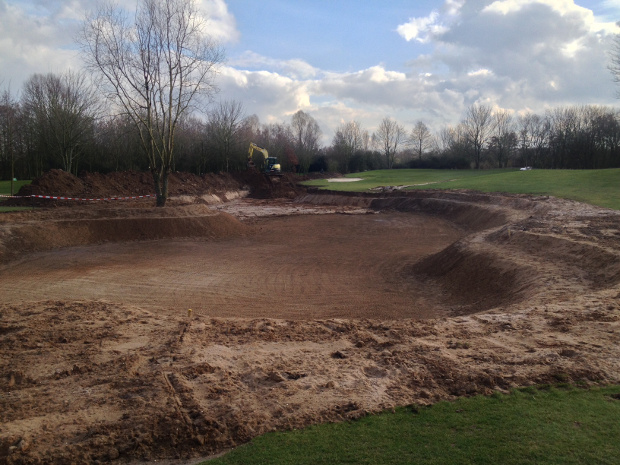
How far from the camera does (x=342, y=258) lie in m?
17.0

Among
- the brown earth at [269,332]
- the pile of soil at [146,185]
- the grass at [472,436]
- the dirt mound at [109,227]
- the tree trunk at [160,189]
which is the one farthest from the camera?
the pile of soil at [146,185]

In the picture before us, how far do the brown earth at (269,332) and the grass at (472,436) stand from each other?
0.93 ft

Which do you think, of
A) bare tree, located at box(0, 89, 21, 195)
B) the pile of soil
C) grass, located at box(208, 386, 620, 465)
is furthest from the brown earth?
bare tree, located at box(0, 89, 21, 195)

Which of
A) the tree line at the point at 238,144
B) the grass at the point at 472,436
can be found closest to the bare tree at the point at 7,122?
the tree line at the point at 238,144

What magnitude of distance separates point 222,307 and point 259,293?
63.0 inches

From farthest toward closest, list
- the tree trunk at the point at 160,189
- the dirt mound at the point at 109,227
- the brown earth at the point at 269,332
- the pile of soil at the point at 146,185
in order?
the pile of soil at the point at 146,185, the tree trunk at the point at 160,189, the dirt mound at the point at 109,227, the brown earth at the point at 269,332

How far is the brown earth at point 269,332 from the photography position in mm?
4715

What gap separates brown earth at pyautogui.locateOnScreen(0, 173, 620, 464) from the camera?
471 cm

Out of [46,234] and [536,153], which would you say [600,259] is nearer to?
[46,234]

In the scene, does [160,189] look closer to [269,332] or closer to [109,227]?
[109,227]

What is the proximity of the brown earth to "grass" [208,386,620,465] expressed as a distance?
28 cm

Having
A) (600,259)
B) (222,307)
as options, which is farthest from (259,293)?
(600,259)

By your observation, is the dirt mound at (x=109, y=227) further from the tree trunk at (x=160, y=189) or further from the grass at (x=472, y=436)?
the grass at (x=472, y=436)

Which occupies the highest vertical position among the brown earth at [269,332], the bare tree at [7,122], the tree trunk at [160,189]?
the bare tree at [7,122]
